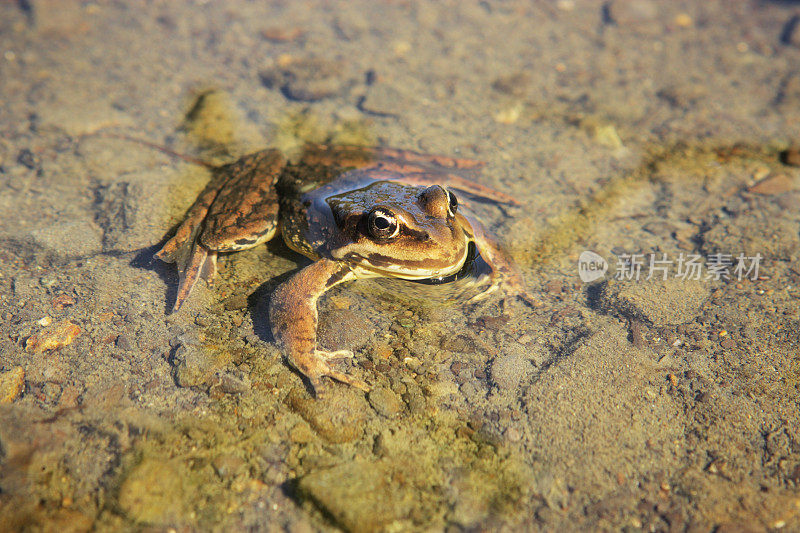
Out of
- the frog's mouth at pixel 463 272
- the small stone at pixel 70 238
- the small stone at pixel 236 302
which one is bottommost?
the small stone at pixel 236 302

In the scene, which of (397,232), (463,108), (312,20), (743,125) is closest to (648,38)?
(743,125)

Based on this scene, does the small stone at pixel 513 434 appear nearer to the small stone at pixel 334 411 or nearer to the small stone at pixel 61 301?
the small stone at pixel 334 411

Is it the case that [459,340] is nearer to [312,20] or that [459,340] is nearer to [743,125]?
[743,125]

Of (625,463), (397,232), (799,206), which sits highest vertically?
(397,232)

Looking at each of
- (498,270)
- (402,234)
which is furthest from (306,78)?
(498,270)

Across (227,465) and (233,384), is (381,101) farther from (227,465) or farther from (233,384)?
(227,465)

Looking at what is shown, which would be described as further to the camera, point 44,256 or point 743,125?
point 743,125

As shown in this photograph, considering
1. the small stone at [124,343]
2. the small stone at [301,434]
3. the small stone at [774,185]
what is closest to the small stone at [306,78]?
the small stone at [124,343]

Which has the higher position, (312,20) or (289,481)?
(312,20)
